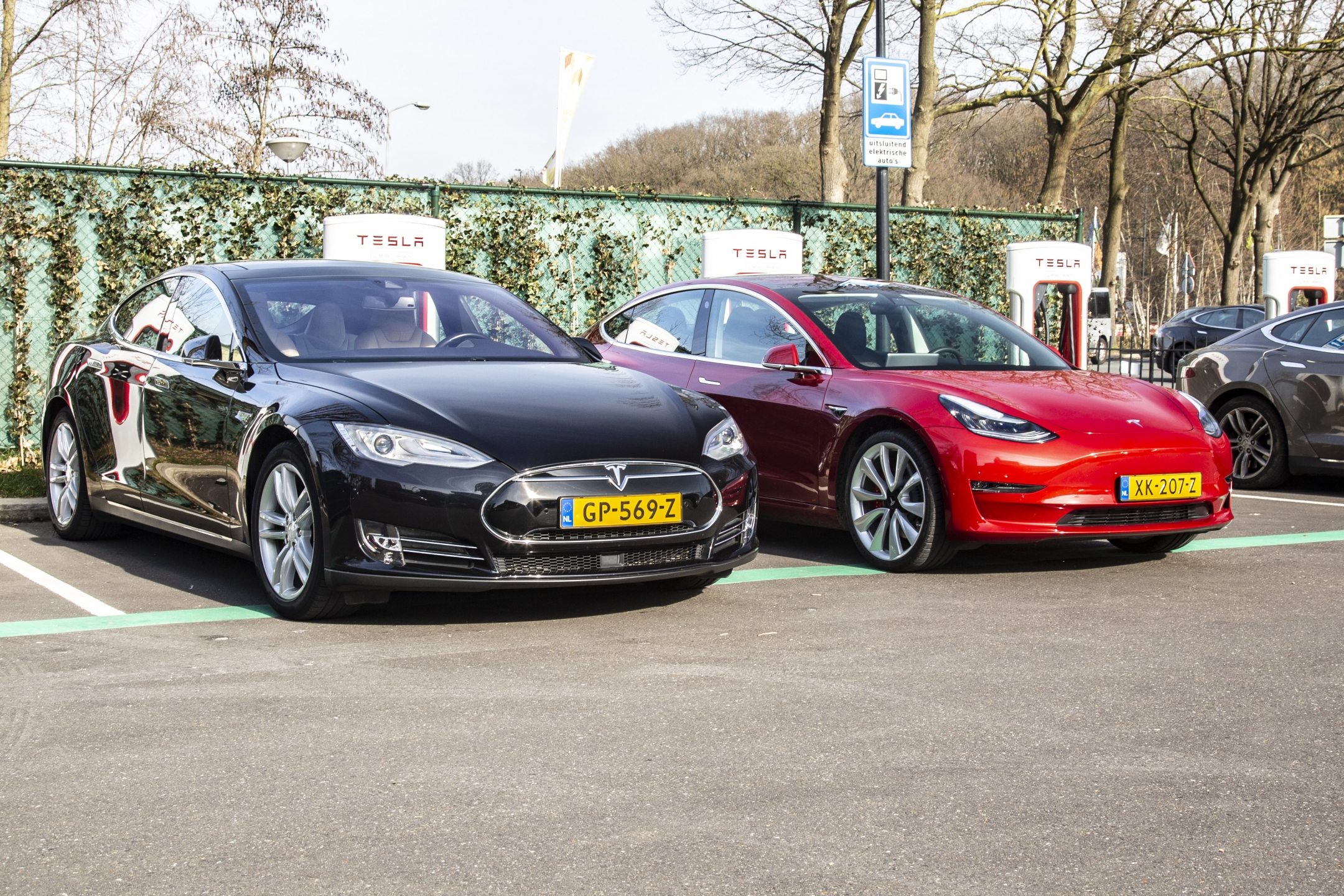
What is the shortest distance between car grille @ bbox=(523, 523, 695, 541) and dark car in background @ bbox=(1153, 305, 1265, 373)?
25.5 metres

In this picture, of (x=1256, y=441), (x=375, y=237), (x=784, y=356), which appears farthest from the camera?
(x=375, y=237)

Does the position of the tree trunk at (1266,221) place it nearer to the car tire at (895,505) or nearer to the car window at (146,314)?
the car tire at (895,505)

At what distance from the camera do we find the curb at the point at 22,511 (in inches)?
337

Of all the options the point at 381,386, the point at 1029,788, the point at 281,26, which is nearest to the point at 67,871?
the point at 1029,788

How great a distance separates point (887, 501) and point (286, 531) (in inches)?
112

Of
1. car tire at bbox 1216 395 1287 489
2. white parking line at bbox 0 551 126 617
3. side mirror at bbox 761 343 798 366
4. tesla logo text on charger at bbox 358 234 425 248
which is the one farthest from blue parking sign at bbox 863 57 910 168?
white parking line at bbox 0 551 126 617

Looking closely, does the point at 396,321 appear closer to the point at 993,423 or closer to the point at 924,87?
the point at 993,423

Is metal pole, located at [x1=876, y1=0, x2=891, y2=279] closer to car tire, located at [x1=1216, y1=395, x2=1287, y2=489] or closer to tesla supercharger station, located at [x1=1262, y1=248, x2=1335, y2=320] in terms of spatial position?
car tire, located at [x1=1216, y1=395, x2=1287, y2=489]

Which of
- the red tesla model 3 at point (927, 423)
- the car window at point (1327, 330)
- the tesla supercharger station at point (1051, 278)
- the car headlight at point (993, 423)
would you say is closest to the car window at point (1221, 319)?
the tesla supercharger station at point (1051, 278)

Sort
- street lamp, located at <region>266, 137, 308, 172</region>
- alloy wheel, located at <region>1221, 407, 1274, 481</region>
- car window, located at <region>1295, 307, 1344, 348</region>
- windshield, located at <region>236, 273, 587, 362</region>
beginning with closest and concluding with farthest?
windshield, located at <region>236, 273, 587, 362</region>, car window, located at <region>1295, 307, 1344, 348</region>, alloy wheel, located at <region>1221, 407, 1274, 481</region>, street lamp, located at <region>266, 137, 308, 172</region>

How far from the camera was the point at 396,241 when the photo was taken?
11438 millimetres

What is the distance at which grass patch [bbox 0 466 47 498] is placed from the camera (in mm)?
9023

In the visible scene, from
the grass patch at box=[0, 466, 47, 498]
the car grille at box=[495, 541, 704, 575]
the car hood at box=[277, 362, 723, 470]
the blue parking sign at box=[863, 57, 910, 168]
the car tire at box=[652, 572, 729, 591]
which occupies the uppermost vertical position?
the blue parking sign at box=[863, 57, 910, 168]

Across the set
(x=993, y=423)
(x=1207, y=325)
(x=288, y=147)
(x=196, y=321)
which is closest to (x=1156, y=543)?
(x=993, y=423)
